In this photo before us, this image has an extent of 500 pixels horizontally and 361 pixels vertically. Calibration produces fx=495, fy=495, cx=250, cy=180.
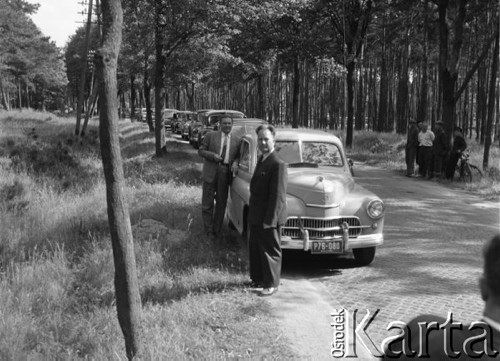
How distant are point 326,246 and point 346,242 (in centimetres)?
31

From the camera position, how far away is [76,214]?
9.31 metres

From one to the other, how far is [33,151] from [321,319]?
12986mm

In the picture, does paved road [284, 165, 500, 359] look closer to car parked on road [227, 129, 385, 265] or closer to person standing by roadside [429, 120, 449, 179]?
car parked on road [227, 129, 385, 265]

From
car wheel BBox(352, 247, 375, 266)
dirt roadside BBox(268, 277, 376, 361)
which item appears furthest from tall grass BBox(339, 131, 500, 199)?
dirt roadside BBox(268, 277, 376, 361)

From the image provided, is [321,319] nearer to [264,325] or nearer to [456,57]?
[264,325]

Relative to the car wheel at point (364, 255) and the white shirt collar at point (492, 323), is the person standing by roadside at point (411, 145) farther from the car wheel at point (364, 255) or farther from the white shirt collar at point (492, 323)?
the white shirt collar at point (492, 323)

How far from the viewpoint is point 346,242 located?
22.9ft

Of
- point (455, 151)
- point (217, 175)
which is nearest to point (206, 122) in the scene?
point (455, 151)

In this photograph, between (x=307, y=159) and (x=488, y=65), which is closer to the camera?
(x=307, y=159)

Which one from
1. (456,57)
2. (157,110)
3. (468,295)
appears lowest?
(468,295)

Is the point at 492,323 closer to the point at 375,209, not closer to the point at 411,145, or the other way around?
the point at 375,209

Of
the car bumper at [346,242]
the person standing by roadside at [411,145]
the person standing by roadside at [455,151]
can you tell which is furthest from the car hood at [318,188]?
the person standing by roadside at [411,145]

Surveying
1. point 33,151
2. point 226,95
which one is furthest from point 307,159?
point 226,95

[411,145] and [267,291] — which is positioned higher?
[411,145]
